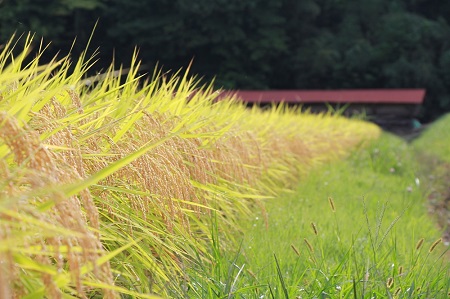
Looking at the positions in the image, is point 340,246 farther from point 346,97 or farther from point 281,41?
point 281,41

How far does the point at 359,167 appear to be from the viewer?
27.1 feet

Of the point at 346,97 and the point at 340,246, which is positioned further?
the point at 346,97

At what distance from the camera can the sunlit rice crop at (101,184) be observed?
1.42m

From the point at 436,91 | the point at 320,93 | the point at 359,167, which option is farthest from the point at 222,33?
Result: the point at 359,167

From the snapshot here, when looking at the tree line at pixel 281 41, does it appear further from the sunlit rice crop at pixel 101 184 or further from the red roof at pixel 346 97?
the sunlit rice crop at pixel 101 184

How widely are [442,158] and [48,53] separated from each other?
46.3ft

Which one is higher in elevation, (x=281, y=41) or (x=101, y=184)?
(x=101, y=184)

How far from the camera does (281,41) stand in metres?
25.8

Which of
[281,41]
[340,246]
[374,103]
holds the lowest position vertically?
[374,103]

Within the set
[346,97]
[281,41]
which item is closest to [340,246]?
[346,97]

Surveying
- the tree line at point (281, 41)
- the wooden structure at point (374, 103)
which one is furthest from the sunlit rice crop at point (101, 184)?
the tree line at point (281, 41)

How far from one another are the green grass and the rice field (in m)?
0.13

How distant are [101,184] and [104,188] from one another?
29cm

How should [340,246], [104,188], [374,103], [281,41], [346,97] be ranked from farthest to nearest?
[281,41] < [346,97] < [374,103] < [340,246] < [104,188]
